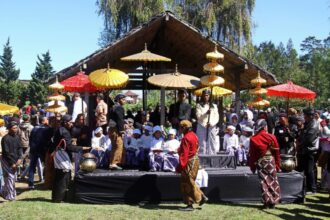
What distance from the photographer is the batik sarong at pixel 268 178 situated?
29.7ft

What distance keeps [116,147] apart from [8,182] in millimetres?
2521

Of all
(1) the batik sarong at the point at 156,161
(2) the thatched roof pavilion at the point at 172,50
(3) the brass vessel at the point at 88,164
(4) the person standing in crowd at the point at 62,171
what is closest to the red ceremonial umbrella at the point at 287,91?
(2) the thatched roof pavilion at the point at 172,50

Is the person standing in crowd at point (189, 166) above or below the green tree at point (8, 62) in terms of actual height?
below

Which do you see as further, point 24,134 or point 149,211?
point 24,134

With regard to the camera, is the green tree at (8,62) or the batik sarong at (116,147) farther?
the green tree at (8,62)

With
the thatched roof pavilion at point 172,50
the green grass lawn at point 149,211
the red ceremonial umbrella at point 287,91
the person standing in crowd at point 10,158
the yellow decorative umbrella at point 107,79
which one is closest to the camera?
the green grass lawn at point 149,211

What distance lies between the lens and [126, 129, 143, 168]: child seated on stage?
11227mm

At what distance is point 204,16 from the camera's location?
85.5 ft

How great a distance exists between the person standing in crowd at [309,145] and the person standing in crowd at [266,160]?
5.72ft

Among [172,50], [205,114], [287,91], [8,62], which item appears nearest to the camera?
[205,114]

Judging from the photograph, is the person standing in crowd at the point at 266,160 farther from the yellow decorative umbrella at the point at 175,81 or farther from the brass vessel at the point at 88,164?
the brass vessel at the point at 88,164

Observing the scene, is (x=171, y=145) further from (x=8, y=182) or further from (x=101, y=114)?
(x=8, y=182)

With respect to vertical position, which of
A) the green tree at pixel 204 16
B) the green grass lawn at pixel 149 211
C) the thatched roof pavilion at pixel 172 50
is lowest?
the green grass lawn at pixel 149 211

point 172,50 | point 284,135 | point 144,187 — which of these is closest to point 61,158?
point 144,187
